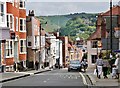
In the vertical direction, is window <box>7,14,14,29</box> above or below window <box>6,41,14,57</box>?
above

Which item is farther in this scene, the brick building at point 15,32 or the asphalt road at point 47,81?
the brick building at point 15,32

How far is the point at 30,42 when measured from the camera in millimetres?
77375

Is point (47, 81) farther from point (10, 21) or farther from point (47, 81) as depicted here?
point (10, 21)

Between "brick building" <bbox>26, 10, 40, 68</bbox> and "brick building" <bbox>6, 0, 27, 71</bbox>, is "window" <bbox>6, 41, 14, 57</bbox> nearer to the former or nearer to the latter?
"brick building" <bbox>6, 0, 27, 71</bbox>

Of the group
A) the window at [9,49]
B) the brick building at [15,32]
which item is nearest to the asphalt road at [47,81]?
the brick building at [15,32]

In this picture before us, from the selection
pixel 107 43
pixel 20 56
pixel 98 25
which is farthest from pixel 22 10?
pixel 107 43

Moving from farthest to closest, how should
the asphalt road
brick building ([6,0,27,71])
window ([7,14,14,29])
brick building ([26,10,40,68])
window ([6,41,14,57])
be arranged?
brick building ([26,10,40,68])
window ([7,14,14,29])
brick building ([6,0,27,71])
window ([6,41,14,57])
the asphalt road

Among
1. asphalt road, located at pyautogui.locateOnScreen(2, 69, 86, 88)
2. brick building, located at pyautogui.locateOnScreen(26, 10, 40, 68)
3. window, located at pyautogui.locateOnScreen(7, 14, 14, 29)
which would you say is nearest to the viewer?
asphalt road, located at pyautogui.locateOnScreen(2, 69, 86, 88)

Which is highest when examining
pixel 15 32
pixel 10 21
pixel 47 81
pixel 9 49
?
pixel 10 21

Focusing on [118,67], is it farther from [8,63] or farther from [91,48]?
[91,48]

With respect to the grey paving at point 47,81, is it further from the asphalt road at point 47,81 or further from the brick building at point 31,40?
the brick building at point 31,40

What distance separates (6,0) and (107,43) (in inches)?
934

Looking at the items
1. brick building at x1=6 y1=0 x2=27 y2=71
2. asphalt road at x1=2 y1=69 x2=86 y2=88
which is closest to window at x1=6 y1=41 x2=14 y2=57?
brick building at x1=6 y1=0 x2=27 y2=71

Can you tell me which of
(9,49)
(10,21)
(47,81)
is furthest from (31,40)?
(47,81)
